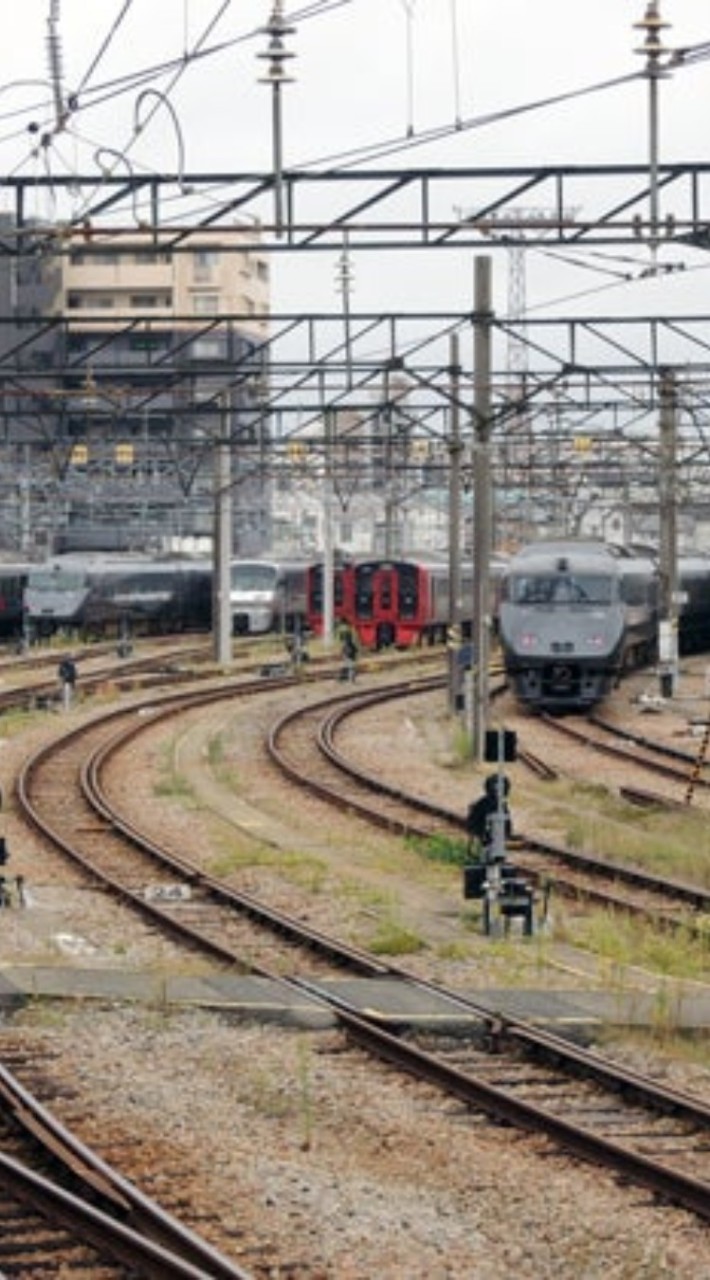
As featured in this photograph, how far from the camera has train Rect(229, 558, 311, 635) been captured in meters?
72.6

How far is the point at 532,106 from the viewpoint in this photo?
20.4m

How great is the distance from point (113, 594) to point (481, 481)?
3876 centimetres

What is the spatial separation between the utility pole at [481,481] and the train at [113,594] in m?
32.5

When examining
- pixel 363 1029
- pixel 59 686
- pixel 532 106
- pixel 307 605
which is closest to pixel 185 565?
pixel 307 605

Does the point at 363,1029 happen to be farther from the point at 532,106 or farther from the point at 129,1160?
the point at 532,106

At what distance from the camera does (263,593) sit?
240 feet

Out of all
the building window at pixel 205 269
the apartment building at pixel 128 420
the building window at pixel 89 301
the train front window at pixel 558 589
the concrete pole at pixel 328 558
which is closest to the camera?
the train front window at pixel 558 589

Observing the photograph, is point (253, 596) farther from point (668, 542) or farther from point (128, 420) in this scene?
point (668, 542)

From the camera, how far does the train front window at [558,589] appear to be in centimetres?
4288

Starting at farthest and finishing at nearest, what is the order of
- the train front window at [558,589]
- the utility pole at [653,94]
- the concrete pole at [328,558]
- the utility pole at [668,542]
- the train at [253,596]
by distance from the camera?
the train at [253,596]
the concrete pole at [328,558]
the utility pole at [668,542]
the train front window at [558,589]
the utility pole at [653,94]

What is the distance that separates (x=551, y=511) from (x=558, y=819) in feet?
209

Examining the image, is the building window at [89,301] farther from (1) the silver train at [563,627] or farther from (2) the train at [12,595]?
(1) the silver train at [563,627]

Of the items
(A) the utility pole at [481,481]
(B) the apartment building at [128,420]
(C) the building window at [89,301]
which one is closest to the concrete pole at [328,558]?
(B) the apartment building at [128,420]

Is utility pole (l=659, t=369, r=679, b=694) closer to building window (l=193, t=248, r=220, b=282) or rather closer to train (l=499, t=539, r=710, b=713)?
train (l=499, t=539, r=710, b=713)
